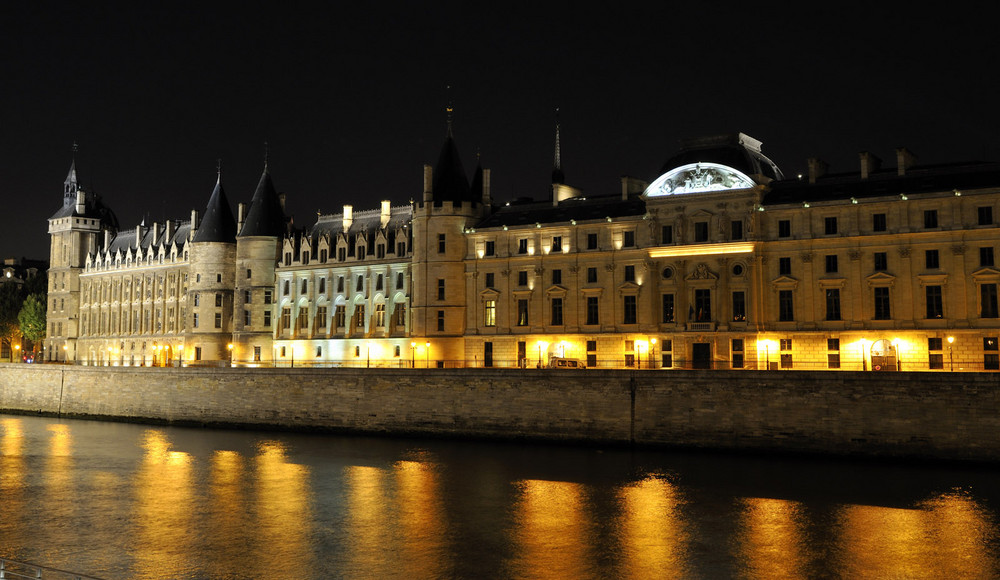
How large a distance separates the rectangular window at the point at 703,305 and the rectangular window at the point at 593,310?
6.90 m

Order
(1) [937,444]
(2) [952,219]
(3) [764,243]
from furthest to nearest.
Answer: (3) [764,243]
(2) [952,219]
(1) [937,444]

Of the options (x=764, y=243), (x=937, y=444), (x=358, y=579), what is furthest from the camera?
(x=764, y=243)

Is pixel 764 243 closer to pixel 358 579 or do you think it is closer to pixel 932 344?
pixel 932 344

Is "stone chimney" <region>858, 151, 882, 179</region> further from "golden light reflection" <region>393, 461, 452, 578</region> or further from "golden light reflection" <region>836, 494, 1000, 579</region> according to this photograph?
"golden light reflection" <region>393, 461, 452, 578</region>

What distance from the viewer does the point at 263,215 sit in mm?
89125

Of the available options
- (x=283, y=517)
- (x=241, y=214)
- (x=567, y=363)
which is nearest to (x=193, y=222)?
(x=241, y=214)

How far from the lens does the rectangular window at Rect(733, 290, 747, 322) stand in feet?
208

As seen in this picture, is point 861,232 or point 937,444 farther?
point 861,232

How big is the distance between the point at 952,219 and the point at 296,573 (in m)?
44.8

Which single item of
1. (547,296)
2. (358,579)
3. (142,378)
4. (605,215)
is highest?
(605,215)

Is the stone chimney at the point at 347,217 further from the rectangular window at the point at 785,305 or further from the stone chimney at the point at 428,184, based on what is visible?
the rectangular window at the point at 785,305

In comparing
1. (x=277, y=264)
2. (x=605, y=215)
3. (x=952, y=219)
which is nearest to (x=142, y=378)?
(x=277, y=264)

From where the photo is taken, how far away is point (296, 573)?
87.7 ft

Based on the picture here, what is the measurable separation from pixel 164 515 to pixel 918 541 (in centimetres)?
2443
